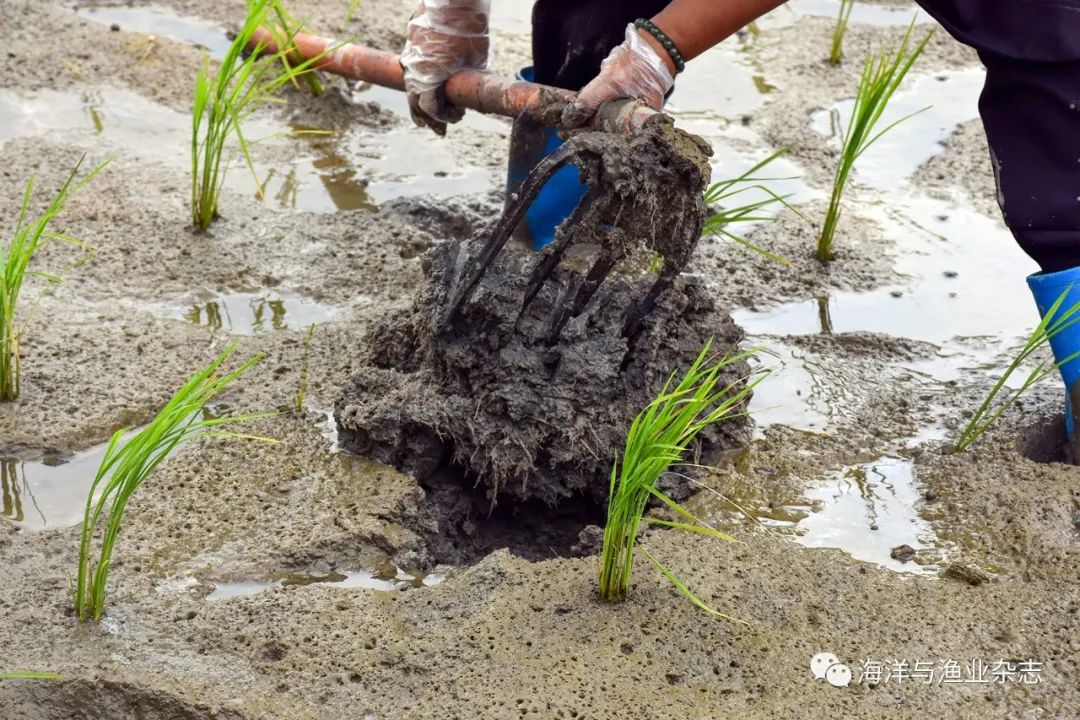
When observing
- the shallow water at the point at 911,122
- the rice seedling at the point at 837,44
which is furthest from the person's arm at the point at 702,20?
the rice seedling at the point at 837,44

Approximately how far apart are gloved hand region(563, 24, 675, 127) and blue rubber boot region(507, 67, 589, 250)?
0.29 m

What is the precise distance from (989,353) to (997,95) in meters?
0.83

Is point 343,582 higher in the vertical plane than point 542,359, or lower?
lower

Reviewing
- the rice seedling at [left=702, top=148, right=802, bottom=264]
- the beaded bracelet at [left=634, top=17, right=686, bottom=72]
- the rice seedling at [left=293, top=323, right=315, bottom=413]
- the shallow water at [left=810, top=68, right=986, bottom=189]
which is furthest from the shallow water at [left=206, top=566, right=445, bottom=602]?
the shallow water at [left=810, top=68, right=986, bottom=189]

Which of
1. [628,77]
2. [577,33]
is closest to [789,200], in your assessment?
[577,33]

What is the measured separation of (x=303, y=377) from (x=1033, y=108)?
1747mm

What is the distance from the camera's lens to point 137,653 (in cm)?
193

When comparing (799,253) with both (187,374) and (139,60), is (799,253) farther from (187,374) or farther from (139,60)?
(139,60)

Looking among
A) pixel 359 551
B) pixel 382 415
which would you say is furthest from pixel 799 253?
pixel 359 551

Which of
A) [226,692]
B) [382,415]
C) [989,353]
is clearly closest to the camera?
[226,692]

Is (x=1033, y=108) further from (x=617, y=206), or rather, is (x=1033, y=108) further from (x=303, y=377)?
(x=303, y=377)

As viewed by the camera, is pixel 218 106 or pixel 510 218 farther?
pixel 218 106

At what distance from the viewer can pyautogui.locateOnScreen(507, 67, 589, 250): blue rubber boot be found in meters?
2.84

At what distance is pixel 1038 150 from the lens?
2.43 meters
